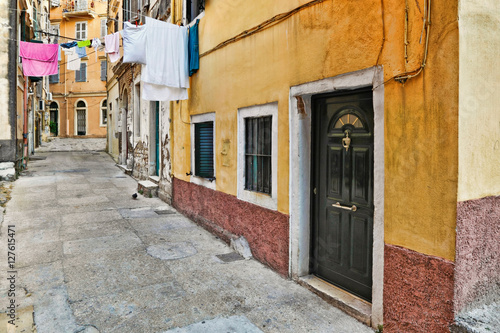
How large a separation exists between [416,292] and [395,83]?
1782 millimetres

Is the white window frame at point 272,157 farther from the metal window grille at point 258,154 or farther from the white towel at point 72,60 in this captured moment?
the white towel at point 72,60

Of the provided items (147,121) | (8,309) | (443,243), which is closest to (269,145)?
(443,243)

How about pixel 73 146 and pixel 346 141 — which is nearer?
pixel 346 141

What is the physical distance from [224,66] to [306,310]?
165 inches

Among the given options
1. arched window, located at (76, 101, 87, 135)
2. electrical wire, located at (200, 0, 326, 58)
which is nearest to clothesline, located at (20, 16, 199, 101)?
electrical wire, located at (200, 0, 326, 58)

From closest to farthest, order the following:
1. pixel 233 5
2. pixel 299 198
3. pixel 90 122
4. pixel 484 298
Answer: pixel 484 298
pixel 299 198
pixel 233 5
pixel 90 122

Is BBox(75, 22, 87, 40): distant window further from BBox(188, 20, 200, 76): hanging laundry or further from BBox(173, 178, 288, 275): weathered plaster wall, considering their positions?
BBox(173, 178, 288, 275): weathered plaster wall

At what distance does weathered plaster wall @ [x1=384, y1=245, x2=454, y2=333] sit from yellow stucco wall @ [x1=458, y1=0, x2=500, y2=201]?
0.62 metres

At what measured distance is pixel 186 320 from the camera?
3469 mm

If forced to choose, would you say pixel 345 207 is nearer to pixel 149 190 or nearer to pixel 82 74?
pixel 149 190

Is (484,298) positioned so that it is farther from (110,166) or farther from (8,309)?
(110,166)

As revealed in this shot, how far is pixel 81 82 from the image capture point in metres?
31.5

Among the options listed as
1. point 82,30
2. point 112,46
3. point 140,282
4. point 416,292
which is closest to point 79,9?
point 82,30

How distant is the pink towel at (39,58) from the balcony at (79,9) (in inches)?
927
